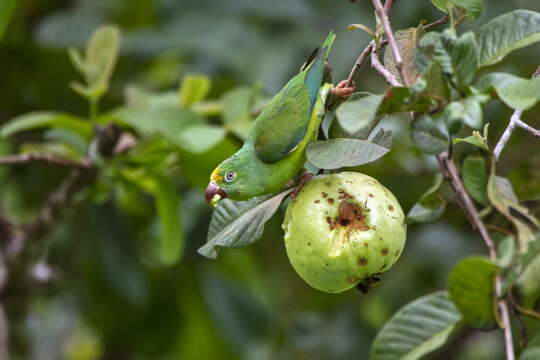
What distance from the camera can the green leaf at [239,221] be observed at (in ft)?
3.09

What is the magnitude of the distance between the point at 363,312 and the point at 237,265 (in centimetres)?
49

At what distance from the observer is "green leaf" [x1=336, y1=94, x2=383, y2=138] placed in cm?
73

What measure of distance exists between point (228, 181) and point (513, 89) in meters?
0.41

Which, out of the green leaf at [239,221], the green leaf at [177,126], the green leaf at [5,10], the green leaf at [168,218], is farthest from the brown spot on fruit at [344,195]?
the green leaf at [5,10]

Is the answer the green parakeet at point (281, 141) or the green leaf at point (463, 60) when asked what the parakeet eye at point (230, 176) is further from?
the green leaf at point (463, 60)

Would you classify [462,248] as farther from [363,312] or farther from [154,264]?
[154,264]

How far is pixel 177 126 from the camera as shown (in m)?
1.62

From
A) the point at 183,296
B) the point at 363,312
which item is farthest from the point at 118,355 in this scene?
the point at 363,312

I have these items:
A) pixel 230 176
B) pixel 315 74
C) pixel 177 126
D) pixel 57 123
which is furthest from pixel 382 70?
pixel 57 123

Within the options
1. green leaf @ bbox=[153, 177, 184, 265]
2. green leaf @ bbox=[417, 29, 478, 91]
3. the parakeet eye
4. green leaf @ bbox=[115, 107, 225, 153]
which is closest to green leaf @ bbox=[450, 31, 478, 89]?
green leaf @ bbox=[417, 29, 478, 91]

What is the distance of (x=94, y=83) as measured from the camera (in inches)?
66.9

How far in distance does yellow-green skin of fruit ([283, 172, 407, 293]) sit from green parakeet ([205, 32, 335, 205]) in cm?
8

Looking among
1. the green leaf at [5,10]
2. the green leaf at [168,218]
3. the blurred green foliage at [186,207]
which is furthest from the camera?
the blurred green foliage at [186,207]

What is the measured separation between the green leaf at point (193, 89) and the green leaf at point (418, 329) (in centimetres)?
105
